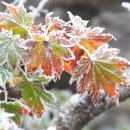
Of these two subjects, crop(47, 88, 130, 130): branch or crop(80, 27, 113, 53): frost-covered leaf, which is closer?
crop(80, 27, 113, 53): frost-covered leaf

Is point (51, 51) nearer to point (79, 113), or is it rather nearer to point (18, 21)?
point (18, 21)

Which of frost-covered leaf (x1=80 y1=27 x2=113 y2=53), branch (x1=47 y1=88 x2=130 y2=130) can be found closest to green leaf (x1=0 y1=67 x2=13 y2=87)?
frost-covered leaf (x1=80 y1=27 x2=113 y2=53)

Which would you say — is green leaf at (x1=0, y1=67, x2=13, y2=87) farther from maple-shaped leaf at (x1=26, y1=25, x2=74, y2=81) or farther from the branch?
the branch

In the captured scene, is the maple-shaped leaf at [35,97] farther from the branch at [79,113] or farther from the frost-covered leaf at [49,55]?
the branch at [79,113]

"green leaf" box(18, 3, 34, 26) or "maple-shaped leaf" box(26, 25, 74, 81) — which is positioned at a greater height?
"green leaf" box(18, 3, 34, 26)

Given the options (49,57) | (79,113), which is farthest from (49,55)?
(79,113)

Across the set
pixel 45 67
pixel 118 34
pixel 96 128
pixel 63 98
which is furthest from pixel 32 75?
pixel 118 34

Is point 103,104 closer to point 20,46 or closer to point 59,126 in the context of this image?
point 59,126
